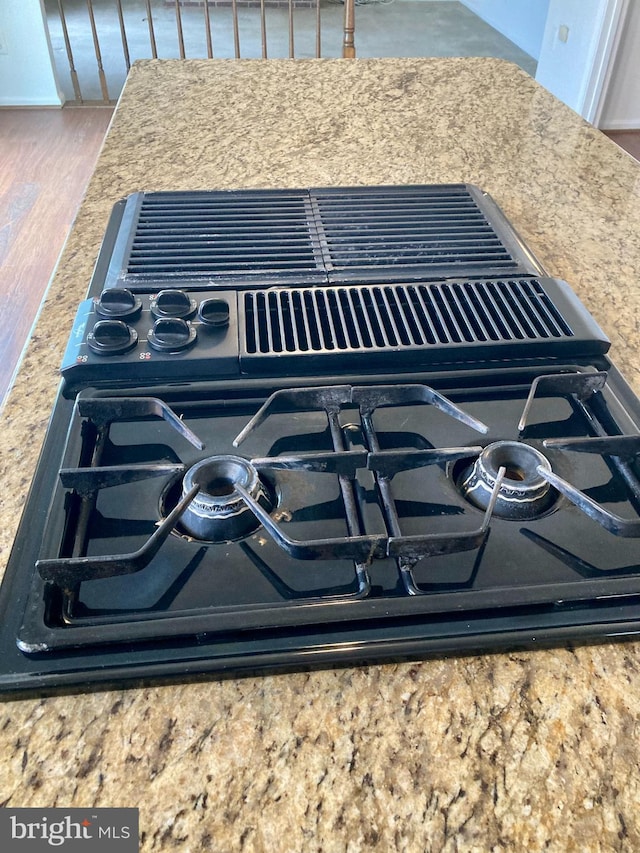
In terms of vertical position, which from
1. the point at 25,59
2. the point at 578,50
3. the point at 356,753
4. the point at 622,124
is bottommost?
the point at 622,124

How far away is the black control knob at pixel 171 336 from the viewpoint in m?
0.62


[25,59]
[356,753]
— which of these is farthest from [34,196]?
[356,753]

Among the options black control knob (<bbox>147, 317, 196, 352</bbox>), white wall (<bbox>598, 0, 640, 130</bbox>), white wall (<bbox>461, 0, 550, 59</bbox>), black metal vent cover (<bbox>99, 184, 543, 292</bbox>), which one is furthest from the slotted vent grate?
white wall (<bbox>461, 0, 550, 59</bbox>)

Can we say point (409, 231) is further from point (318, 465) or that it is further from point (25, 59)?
point (25, 59)

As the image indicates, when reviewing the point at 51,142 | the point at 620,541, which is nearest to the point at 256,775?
the point at 620,541

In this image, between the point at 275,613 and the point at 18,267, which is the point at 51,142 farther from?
the point at 275,613

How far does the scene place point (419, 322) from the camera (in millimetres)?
670

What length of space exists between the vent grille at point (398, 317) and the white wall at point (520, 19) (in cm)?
517

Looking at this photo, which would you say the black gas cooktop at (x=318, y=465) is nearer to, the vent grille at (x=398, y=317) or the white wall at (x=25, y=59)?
the vent grille at (x=398, y=317)

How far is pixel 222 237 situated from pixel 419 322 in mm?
289

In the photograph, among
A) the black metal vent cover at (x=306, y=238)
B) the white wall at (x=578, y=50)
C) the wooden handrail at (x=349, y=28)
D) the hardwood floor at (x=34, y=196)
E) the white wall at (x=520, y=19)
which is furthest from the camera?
the white wall at (x=520, y=19)

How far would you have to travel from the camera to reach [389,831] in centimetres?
36

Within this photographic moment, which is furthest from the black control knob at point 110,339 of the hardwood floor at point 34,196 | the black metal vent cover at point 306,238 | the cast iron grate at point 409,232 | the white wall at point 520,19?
the white wall at point 520,19

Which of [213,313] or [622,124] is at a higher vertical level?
[213,313]
